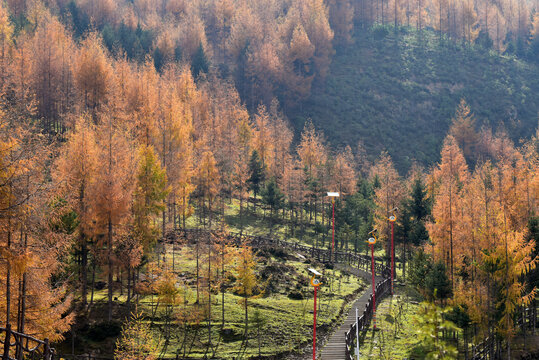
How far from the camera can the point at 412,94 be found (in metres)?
114

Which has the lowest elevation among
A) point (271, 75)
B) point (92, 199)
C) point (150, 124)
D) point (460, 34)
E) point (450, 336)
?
point (450, 336)

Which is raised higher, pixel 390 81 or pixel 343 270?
pixel 390 81

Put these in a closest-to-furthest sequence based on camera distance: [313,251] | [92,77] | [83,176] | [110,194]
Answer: [110,194], [83,176], [313,251], [92,77]

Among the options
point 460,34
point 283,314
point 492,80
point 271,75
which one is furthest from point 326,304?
point 460,34

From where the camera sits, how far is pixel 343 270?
4972cm

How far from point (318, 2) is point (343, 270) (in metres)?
89.8

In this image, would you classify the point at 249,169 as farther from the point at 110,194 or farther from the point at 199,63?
the point at 199,63

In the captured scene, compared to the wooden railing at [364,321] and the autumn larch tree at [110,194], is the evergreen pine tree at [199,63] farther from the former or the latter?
the wooden railing at [364,321]

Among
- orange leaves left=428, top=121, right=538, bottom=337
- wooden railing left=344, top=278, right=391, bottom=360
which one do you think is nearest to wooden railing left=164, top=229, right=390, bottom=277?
wooden railing left=344, top=278, right=391, bottom=360

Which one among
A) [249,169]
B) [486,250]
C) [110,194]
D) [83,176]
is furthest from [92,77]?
[486,250]

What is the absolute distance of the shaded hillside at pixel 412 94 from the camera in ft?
340

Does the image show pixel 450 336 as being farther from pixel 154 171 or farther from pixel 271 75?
pixel 271 75

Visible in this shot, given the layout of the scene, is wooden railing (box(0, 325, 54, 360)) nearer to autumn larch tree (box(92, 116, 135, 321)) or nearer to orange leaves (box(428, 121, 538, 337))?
autumn larch tree (box(92, 116, 135, 321))

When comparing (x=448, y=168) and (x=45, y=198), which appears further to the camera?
(x=448, y=168)
